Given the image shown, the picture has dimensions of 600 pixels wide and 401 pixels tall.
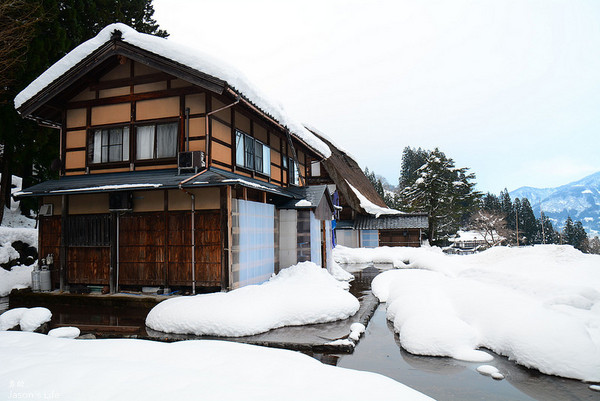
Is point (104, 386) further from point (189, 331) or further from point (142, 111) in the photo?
point (142, 111)

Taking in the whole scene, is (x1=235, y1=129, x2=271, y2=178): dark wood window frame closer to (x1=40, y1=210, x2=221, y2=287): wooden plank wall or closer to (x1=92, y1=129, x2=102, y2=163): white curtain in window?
(x1=40, y1=210, x2=221, y2=287): wooden plank wall

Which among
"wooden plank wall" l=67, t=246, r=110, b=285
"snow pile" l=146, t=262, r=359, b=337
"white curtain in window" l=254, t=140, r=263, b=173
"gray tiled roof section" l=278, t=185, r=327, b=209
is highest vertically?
"white curtain in window" l=254, t=140, r=263, b=173

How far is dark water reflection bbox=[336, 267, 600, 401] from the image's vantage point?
4.34 m

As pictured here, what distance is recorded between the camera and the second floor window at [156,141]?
32.8 ft

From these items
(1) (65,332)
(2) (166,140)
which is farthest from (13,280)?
(2) (166,140)

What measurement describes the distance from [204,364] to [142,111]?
8428 millimetres

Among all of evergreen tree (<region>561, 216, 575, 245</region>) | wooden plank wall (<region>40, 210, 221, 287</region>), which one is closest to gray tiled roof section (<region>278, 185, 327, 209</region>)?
wooden plank wall (<region>40, 210, 221, 287</region>)

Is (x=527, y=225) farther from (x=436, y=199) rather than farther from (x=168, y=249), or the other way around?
(x=168, y=249)

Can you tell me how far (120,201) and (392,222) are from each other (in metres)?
22.7

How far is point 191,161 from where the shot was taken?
9.16m

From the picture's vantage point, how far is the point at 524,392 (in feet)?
14.5

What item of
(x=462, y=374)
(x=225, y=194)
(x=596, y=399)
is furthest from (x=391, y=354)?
(x=225, y=194)

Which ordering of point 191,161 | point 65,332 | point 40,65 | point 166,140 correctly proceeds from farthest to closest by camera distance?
1. point 40,65
2. point 166,140
3. point 191,161
4. point 65,332

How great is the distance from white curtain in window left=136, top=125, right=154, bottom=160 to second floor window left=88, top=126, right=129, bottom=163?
16.6 inches
